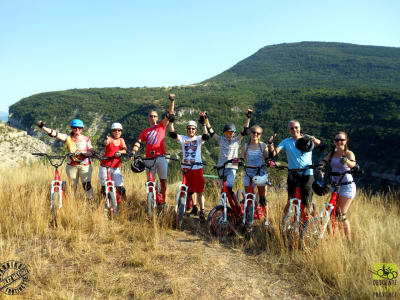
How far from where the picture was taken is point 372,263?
3641 millimetres

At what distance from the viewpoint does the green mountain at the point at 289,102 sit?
68500 millimetres

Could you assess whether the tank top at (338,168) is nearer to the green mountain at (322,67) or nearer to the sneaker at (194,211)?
the sneaker at (194,211)

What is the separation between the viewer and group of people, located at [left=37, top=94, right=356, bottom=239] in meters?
4.51

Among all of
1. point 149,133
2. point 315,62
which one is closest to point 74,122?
point 149,133

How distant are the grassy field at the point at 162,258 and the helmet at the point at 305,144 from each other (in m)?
1.46

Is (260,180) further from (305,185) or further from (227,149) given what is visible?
(227,149)

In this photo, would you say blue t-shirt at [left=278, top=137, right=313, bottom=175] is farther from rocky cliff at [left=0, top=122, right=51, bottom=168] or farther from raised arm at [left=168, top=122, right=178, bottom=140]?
rocky cliff at [left=0, top=122, right=51, bottom=168]

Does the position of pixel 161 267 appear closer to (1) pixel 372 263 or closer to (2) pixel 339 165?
(1) pixel 372 263

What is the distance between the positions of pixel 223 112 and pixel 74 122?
327ft

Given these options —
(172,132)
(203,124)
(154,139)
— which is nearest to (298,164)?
(203,124)

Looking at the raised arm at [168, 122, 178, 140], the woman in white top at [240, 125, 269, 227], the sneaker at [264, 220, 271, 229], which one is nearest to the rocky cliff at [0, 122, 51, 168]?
the raised arm at [168, 122, 178, 140]

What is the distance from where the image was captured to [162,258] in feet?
13.7

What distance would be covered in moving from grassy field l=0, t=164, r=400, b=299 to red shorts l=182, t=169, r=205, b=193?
2.62 ft

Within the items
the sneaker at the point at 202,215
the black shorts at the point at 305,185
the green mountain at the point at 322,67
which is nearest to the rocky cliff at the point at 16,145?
the sneaker at the point at 202,215
